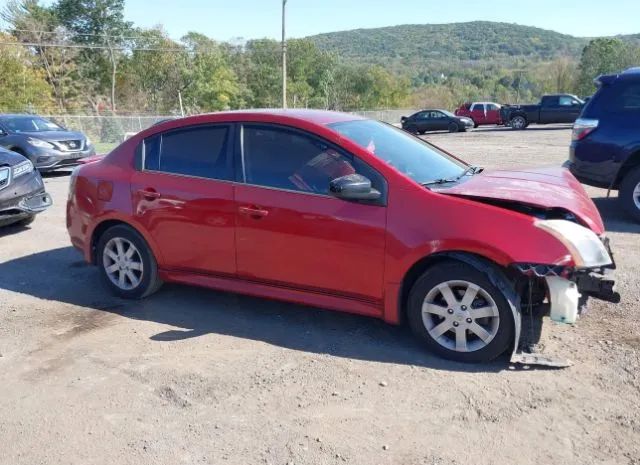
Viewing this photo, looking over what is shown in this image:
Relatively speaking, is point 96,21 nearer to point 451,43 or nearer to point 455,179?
point 455,179

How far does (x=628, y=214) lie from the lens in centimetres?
786

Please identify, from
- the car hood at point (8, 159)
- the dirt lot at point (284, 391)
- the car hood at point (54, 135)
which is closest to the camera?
the dirt lot at point (284, 391)

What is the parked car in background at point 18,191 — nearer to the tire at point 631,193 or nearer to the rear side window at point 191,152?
the rear side window at point 191,152

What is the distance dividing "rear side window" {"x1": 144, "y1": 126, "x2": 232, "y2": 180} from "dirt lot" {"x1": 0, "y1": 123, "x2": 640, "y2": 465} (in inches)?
46.0

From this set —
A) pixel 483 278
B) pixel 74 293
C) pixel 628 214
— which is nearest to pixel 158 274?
pixel 74 293

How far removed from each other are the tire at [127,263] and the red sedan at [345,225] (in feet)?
0.04

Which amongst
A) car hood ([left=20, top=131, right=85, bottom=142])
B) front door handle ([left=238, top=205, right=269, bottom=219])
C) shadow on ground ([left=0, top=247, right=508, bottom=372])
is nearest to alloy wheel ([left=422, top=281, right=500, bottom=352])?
shadow on ground ([left=0, top=247, right=508, bottom=372])

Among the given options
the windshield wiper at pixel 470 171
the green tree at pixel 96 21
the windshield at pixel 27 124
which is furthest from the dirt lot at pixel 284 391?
the green tree at pixel 96 21

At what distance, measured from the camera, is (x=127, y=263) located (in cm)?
538

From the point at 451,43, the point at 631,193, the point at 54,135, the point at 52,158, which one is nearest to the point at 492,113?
the point at 54,135

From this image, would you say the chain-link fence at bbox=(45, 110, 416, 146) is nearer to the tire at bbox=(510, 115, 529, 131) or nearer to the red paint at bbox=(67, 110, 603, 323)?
the tire at bbox=(510, 115, 529, 131)

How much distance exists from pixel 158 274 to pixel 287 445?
2.55m

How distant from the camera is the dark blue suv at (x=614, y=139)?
25.1ft

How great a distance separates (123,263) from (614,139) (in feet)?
20.0
